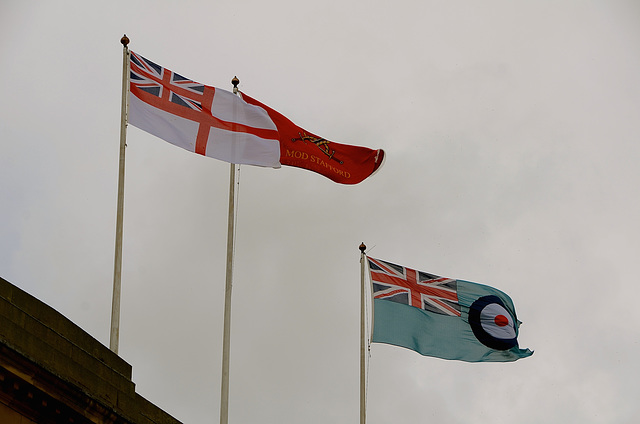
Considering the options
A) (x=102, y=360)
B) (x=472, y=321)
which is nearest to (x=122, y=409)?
(x=102, y=360)

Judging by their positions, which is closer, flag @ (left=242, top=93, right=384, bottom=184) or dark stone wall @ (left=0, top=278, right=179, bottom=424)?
dark stone wall @ (left=0, top=278, right=179, bottom=424)

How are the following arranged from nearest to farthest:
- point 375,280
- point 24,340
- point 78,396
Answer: point 24,340
point 78,396
point 375,280

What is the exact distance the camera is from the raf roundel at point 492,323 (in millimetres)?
31203

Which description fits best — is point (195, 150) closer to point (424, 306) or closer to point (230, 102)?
point (230, 102)

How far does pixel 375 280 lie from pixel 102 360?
1095 centimetres

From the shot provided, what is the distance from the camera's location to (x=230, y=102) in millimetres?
28844

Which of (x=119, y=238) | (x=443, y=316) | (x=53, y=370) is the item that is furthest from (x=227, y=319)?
(x=53, y=370)

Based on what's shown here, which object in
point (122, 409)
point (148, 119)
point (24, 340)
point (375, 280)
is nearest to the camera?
point (24, 340)

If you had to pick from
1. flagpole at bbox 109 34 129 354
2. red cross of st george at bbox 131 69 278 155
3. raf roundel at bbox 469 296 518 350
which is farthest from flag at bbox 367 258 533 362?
flagpole at bbox 109 34 129 354

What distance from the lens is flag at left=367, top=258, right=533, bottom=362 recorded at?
30.7 metres

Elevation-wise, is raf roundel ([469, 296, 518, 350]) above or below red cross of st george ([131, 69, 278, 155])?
below

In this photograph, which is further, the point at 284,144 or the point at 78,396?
the point at 284,144

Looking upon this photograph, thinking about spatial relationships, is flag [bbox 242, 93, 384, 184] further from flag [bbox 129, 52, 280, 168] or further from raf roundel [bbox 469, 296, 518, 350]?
raf roundel [bbox 469, 296, 518, 350]

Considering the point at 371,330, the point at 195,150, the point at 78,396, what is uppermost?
the point at 195,150
